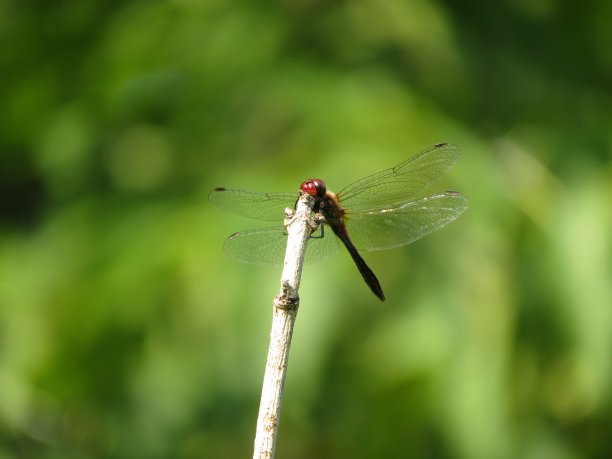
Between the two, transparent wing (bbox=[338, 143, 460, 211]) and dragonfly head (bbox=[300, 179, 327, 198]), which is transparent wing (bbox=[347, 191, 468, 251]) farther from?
dragonfly head (bbox=[300, 179, 327, 198])

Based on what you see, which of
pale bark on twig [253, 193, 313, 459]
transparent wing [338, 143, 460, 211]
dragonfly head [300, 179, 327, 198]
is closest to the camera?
pale bark on twig [253, 193, 313, 459]

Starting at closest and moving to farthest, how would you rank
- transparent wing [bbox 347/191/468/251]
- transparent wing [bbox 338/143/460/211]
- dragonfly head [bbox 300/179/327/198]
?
dragonfly head [bbox 300/179/327/198], transparent wing [bbox 347/191/468/251], transparent wing [bbox 338/143/460/211]

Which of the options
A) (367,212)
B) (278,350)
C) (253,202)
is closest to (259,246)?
(253,202)

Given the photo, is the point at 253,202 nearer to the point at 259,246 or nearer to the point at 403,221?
the point at 259,246

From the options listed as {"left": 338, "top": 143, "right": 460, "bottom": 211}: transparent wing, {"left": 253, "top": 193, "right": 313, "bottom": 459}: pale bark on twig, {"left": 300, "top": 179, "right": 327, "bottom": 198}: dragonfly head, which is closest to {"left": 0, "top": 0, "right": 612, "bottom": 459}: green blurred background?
{"left": 338, "top": 143, "right": 460, "bottom": 211}: transparent wing

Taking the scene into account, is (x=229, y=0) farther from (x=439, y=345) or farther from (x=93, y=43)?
(x=439, y=345)

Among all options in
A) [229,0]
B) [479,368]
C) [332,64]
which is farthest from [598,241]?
[229,0]
